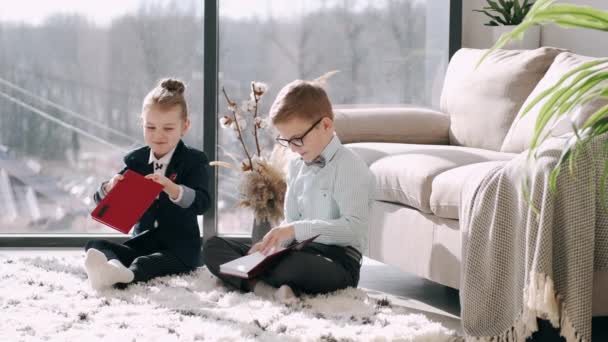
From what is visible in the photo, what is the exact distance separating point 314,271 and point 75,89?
74.5 inches

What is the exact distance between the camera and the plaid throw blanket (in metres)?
1.98

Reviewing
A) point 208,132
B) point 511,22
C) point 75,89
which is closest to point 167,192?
point 208,132

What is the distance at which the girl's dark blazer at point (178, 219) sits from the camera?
290 cm

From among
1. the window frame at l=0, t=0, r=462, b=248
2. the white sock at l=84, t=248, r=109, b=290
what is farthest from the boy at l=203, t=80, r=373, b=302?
the window frame at l=0, t=0, r=462, b=248

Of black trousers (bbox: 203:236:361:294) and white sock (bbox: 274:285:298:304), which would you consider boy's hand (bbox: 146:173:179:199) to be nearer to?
black trousers (bbox: 203:236:361:294)

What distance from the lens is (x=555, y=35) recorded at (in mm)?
3900

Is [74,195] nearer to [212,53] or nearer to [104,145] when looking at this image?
[104,145]

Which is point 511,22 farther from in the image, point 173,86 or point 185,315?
point 185,315

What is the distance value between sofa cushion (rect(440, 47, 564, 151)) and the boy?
29.0 inches

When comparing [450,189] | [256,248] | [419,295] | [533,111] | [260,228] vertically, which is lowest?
[419,295]

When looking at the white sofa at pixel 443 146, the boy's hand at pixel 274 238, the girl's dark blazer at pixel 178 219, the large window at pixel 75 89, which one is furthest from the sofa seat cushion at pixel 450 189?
the large window at pixel 75 89

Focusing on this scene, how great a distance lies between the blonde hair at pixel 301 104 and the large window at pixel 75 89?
57.0 inches

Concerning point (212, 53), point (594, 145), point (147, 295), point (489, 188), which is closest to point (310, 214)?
point (147, 295)

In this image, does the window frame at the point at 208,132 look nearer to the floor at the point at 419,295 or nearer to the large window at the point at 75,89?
the large window at the point at 75,89
